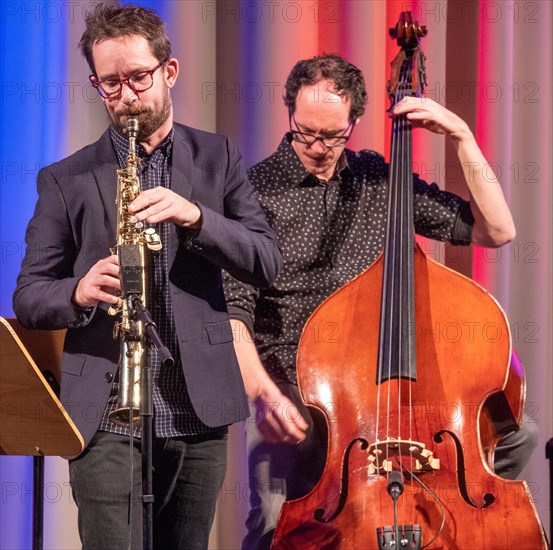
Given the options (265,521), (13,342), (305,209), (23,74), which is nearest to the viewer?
(13,342)

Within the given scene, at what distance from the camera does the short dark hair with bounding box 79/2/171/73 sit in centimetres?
202

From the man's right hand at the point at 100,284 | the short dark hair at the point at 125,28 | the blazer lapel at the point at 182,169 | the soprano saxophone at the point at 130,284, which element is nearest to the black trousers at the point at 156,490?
the soprano saxophone at the point at 130,284

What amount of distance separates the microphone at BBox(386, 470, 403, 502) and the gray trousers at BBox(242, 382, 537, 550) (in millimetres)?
485

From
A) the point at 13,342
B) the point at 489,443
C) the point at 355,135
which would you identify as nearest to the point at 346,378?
the point at 489,443

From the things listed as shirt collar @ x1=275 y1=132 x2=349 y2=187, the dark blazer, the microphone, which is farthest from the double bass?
shirt collar @ x1=275 y1=132 x2=349 y2=187

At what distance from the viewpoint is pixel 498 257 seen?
125 inches

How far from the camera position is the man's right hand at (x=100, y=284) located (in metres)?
1.78

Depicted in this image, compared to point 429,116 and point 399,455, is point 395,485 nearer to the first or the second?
point 399,455

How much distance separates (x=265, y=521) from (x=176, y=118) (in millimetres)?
1307

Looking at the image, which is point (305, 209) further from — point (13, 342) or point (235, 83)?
point (13, 342)

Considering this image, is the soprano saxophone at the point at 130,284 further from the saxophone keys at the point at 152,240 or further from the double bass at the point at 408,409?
the double bass at the point at 408,409

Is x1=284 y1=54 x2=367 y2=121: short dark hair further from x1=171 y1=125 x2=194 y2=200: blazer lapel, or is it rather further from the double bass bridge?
the double bass bridge

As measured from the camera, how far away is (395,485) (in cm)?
194

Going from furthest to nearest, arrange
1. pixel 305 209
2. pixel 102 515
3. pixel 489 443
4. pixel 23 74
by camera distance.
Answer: pixel 23 74 < pixel 305 209 < pixel 489 443 < pixel 102 515
